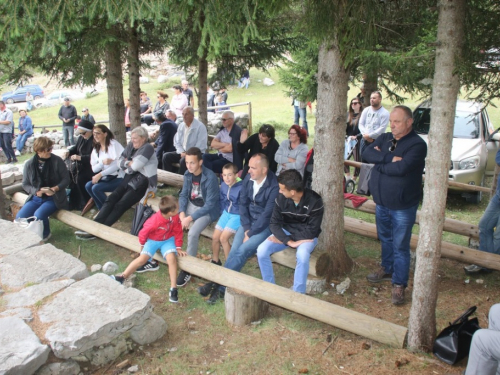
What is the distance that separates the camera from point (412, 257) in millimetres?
6609

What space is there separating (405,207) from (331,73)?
180 cm

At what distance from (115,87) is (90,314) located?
19.0ft

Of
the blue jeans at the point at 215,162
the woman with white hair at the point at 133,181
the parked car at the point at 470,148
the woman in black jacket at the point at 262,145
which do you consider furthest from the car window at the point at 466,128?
the woman with white hair at the point at 133,181

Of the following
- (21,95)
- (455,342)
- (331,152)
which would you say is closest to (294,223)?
(331,152)

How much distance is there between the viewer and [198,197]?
22.2ft

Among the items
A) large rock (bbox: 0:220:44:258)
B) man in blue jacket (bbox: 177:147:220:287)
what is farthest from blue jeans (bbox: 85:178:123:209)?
man in blue jacket (bbox: 177:147:220:287)

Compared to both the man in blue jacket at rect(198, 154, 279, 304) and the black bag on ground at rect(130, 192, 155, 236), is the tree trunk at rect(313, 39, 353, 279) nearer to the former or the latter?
the man in blue jacket at rect(198, 154, 279, 304)

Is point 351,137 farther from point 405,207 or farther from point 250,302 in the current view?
point 250,302

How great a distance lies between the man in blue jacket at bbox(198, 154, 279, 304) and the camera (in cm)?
582

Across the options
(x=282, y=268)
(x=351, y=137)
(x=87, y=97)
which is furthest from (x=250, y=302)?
(x=87, y=97)

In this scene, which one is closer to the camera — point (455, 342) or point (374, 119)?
point (455, 342)

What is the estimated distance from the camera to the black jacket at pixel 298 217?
5.49 m

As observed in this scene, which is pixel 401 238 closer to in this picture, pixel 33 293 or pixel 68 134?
pixel 33 293

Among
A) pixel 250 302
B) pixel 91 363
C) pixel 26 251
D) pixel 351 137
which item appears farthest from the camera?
pixel 351 137
